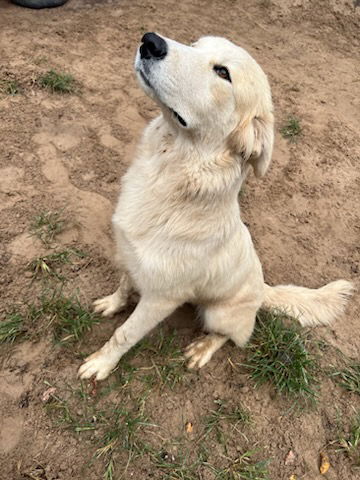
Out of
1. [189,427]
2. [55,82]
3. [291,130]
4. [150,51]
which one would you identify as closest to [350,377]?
[189,427]

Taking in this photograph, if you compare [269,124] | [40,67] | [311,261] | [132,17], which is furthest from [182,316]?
[132,17]

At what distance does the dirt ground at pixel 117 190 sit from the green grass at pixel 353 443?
5cm

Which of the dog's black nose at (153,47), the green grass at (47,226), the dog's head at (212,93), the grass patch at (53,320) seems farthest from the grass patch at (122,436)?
A: the dog's black nose at (153,47)

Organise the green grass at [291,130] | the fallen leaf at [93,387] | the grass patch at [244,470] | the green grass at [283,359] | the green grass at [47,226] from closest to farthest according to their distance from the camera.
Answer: the grass patch at [244,470] < the fallen leaf at [93,387] < the green grass at [283,359] < the green grass at [47,226] < the green grass at [291,130]

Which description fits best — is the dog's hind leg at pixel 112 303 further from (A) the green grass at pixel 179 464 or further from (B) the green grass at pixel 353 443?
(B) the green grass at pixel 353 443

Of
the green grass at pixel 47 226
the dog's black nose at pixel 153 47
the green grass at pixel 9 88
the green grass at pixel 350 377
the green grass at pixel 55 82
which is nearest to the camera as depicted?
the dog's black nose at pixel 153 47

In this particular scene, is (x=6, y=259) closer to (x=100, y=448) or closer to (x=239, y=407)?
(x=100, y=448)

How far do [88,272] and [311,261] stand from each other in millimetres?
2103

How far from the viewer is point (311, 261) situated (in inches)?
151

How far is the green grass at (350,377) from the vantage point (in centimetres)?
304

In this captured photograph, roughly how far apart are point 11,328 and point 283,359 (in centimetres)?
198

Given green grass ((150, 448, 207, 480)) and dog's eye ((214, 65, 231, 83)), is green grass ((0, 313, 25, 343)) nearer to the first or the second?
green grass ((150, 448, 207, 480))

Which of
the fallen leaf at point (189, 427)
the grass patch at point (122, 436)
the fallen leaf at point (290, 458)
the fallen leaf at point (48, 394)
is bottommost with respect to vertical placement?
the fallen leaf at point (48, 394)

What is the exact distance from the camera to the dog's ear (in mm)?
2068
